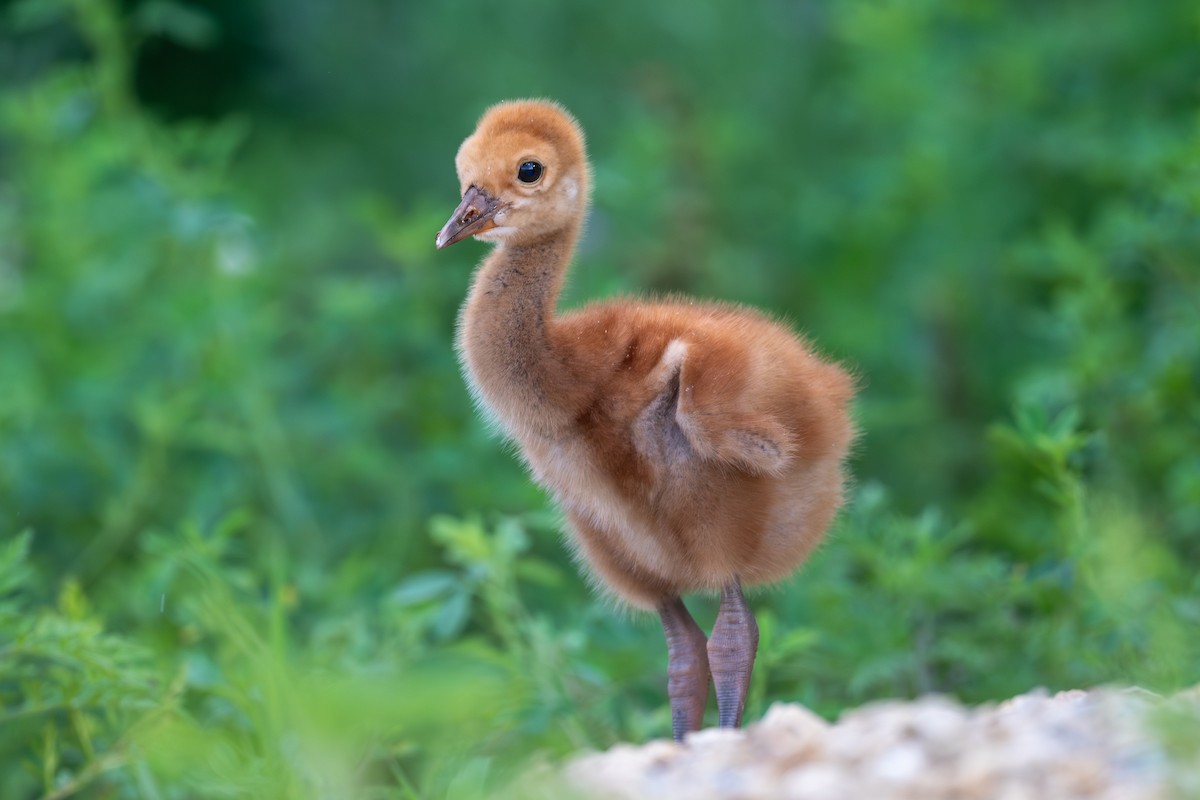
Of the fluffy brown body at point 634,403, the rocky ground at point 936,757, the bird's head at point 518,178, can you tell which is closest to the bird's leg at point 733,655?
the fluffy brown body at point 634,403

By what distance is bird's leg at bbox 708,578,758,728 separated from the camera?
9.11ft

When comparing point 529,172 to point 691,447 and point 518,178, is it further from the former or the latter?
point 691,447

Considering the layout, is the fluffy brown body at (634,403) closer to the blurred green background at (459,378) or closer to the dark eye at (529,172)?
the dark eye at (529,172)

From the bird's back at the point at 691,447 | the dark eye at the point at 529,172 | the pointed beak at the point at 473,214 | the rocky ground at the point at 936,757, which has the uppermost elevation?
the dark eye at the point at 529,172

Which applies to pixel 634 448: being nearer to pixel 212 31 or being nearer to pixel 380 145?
pixel 380 145

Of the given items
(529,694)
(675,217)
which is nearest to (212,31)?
(675,217)

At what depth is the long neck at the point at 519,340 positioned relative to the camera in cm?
275

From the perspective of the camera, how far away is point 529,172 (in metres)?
2.88

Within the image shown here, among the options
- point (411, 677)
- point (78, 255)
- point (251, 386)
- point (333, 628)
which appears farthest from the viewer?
point (78, 255)

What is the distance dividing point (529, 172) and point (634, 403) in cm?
47

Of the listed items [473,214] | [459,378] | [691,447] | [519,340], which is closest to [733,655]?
[691,447]

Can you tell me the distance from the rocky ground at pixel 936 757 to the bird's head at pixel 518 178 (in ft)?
3.27

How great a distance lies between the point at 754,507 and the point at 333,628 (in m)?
1.26

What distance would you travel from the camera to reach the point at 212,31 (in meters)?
7.85
